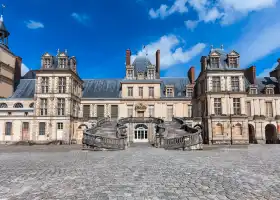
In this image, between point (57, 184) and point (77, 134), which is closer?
point (57, 184)

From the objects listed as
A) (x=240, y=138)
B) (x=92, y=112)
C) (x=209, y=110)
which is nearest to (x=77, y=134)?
(x=92, y=112)

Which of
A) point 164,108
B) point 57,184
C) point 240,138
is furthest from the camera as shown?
point 164,108

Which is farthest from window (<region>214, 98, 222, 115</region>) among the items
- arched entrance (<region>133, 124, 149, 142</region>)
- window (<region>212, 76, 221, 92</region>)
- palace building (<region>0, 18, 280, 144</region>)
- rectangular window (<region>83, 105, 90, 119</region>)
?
rectangular window (<region>83, 105, 90, 119</region>)

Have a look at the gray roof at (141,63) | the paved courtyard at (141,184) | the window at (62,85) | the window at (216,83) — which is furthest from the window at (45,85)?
the paved courtyard at (141,184)

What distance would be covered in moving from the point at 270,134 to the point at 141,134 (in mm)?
20458

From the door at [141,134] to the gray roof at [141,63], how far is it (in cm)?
1059

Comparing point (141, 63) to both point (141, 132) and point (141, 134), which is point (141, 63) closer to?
point (141, 132)

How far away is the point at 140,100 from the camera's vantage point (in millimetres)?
34281

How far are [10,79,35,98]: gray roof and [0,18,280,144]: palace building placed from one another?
0.52ft

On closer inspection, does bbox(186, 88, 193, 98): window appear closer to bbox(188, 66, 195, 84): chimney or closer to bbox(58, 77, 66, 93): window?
bbox(188, 66, 195, 84): chimney

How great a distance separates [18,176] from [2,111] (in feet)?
97.1

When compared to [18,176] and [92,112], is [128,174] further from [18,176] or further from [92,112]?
[92,112]

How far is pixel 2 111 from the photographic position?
32438 mm

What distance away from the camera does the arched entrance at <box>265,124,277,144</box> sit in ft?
107
